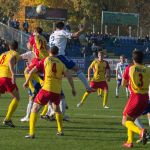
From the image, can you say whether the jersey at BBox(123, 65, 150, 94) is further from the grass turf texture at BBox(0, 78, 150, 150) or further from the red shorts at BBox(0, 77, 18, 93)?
the red shorts at BBox(0, 77, 18, 93)

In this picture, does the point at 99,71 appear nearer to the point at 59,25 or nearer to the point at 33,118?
the point at 59,25

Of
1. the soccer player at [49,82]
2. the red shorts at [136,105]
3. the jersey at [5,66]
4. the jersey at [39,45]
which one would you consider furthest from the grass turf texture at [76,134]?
the jersey at [39,45]

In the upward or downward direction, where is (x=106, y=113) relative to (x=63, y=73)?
downward

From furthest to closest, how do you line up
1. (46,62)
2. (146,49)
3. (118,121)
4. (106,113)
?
(146,49) → (106,113) → (118,121) → (46,62)

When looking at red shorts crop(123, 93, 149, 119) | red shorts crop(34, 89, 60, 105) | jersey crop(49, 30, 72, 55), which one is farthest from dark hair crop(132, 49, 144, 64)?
jersey crop(49, 30, 72, 55)

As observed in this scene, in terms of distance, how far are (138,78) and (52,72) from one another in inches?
79.8

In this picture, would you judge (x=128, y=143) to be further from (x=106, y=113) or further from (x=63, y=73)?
(x=106, y=113)

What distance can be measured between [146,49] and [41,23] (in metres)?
19.0

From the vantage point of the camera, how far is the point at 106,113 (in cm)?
1981

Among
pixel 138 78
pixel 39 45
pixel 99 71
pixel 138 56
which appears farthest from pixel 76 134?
pixel 99 71

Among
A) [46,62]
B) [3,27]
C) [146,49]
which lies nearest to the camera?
[46,62]

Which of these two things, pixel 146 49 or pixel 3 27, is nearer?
pixel 3 27

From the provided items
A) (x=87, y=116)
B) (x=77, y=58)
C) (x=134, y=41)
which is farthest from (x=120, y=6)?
(x=87, y=116)

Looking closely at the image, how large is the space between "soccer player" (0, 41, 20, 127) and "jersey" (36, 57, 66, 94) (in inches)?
77.7
